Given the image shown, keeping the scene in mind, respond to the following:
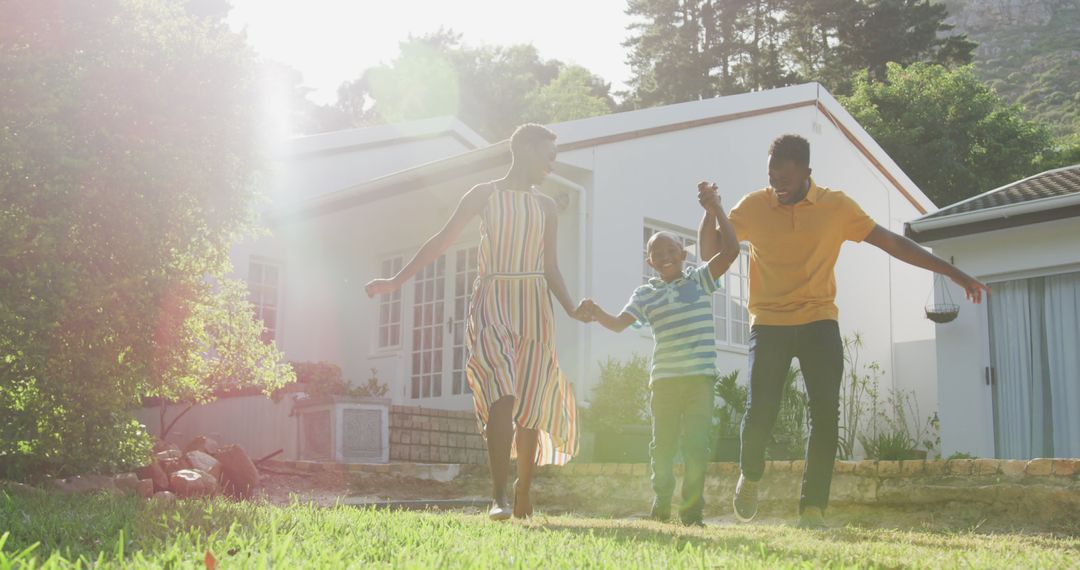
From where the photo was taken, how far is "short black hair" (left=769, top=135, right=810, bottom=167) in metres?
4.96

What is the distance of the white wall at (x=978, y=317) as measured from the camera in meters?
9.80

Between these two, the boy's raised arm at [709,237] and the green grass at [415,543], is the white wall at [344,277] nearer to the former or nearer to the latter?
the boy's raised arm at [709,237]

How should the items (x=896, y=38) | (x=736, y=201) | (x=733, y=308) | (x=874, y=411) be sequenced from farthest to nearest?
(x=896, y=38) → (x=874, y=411) → (x=736, y=201) → (x=733, y=308)

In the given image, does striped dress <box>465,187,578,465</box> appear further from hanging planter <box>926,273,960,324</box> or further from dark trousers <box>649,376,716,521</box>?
hanging planter <box>926,273,960,324</box>

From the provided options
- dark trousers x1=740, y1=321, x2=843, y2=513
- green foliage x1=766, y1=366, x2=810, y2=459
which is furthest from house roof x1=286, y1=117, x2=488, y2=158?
dark trousers x1=740, y1=321, x2=843, y2=513

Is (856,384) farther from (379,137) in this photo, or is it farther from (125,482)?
(125,482)

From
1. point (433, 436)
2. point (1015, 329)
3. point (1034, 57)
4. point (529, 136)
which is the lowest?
point (433, 436)

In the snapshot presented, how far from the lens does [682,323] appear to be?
563 centimetres

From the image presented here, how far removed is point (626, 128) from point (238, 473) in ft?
18.6

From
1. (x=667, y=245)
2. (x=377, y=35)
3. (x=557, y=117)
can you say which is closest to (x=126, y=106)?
(x=667, y=245)

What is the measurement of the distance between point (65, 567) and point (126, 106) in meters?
4.59

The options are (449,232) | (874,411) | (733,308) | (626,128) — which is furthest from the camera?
(874,411)

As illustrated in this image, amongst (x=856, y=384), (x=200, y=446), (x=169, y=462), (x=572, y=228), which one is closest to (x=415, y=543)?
(x=169, y=462)

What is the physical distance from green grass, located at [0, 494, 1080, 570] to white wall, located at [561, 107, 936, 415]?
250 inches
